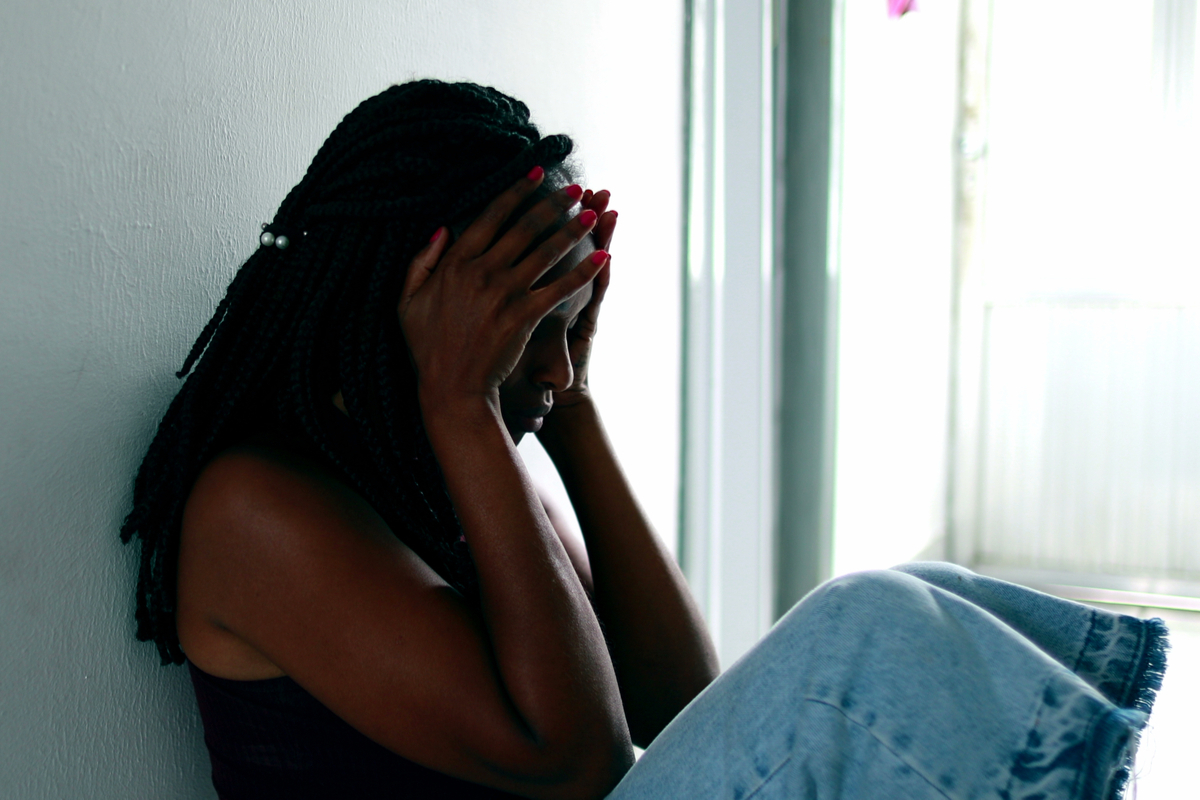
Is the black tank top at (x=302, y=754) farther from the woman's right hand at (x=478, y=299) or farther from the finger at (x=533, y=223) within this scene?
the finger at (x=533, y=223)

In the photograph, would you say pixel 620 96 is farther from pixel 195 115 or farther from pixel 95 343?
pixel 95 343

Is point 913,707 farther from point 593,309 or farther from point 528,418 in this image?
point 593,309

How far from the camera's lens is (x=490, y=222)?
0.74 meters

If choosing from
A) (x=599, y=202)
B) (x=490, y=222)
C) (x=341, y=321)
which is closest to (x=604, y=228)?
(x=599, y=202)

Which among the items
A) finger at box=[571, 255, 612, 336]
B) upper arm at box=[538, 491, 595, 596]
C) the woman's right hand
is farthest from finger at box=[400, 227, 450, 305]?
upper arm at box=[538, 491, 595, 596]

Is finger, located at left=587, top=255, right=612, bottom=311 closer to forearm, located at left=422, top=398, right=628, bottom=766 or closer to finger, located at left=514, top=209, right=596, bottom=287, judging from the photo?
finger, located at left=514, top=209, right=596, bottom=287

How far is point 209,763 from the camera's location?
2.71 ft

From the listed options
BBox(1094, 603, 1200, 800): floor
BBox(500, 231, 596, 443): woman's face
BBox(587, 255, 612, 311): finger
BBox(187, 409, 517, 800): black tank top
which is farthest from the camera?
BBox(1094, 603, 1200, 800): floor

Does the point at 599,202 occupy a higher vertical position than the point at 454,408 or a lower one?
higher

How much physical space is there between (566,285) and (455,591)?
0.26 meters

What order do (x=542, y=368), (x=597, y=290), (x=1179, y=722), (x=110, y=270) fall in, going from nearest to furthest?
(x=110, y=270) → (x=542, y=368) → (x=597, y=290) → (x=1179, y=722)

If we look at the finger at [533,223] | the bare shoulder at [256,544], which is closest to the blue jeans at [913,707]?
the bare shoulder at [256,544]

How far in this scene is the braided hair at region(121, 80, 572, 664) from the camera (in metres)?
0.72

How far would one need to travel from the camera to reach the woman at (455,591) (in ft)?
2.04
